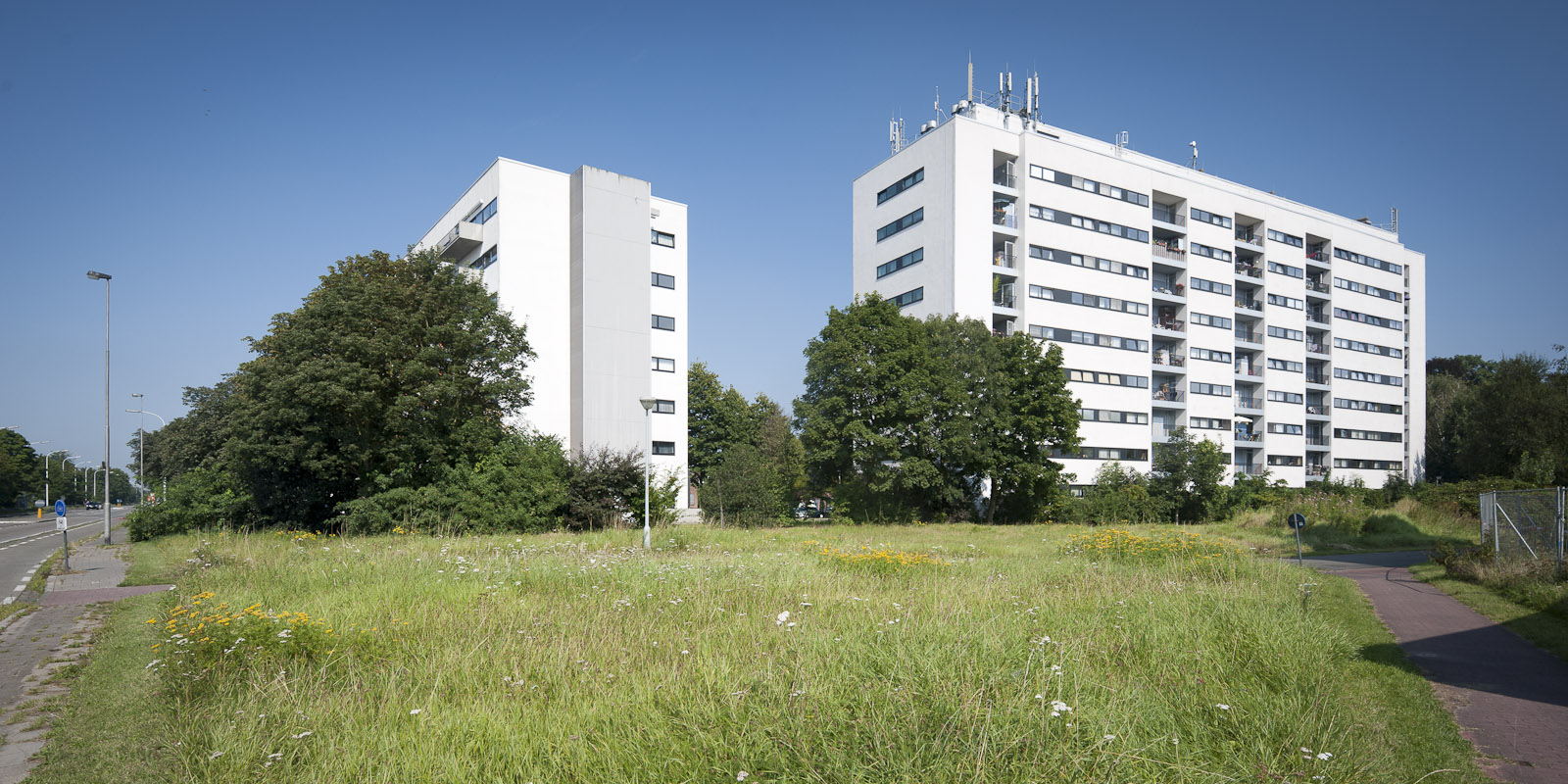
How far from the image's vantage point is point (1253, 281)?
67.1m

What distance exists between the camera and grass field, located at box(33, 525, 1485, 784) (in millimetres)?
5180

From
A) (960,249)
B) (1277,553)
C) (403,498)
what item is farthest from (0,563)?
(960,249)

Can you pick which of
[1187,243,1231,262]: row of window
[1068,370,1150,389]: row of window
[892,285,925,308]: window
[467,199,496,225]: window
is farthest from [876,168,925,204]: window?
[467,199,496,225]: window

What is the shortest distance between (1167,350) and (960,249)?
21168 mm

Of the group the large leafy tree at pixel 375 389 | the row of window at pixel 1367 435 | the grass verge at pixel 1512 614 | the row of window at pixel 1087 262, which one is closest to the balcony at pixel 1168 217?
the row of window at pixel 1087 262

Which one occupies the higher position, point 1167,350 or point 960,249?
point 960,249

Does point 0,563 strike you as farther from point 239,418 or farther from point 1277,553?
point 1277,553

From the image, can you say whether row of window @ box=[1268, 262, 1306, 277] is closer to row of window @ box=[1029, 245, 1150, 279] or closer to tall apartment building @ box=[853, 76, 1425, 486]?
tall apartment building @ box=[853, 76, 1425, 486]

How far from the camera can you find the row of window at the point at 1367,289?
75.1m

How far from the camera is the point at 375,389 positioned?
1141 inches

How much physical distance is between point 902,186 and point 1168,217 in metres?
22.6

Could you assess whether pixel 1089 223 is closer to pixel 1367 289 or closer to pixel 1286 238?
pixel 1286 238

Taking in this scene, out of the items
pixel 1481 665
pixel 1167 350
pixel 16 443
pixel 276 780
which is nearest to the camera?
pixel 276 780

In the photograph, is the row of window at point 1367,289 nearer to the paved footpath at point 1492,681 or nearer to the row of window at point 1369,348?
the row of window at point 1369,348
